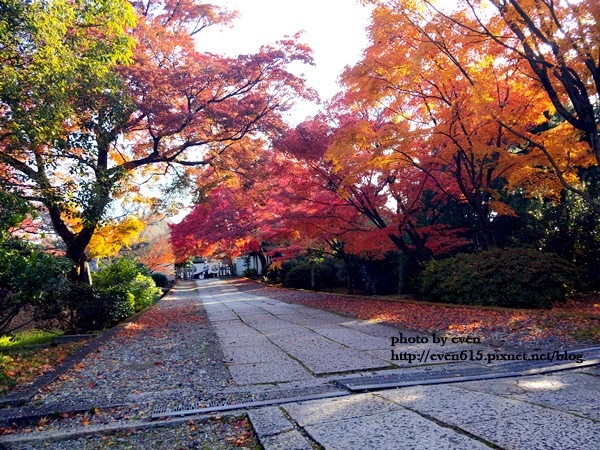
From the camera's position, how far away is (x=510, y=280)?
32.5 ft

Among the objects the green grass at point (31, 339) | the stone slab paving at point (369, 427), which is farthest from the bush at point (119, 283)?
the stone slab paving at point (369, 427)

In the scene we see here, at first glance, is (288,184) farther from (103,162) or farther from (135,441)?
(135,441)

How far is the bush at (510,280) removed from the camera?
9.60 m

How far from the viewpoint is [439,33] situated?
8984 mm

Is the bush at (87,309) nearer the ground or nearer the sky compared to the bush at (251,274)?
nearer the sky

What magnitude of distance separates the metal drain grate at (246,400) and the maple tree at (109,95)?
177 inches

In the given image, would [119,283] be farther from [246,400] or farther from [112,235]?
[246,400]

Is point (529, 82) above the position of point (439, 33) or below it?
below

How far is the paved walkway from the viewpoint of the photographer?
9.82 feet

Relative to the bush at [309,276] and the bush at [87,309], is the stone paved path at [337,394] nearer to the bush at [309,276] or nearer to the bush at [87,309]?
the bush at [87,309]

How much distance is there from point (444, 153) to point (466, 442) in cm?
905

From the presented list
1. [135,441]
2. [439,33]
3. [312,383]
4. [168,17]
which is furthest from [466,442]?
[168,17]

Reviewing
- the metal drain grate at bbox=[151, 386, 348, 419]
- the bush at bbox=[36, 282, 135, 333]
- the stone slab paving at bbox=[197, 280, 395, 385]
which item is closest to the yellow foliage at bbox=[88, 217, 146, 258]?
the bush at bbox=[36, 282, 135, 333]

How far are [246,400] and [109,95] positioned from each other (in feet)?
20.2
